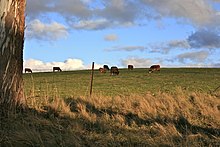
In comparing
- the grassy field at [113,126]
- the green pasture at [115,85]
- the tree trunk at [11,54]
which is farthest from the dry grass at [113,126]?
the green pasture at [115,85]

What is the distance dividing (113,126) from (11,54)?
2564 millimetres

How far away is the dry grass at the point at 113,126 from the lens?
5902 millimetres

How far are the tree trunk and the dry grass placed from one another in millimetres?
364

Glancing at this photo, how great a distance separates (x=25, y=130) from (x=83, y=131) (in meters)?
1.00

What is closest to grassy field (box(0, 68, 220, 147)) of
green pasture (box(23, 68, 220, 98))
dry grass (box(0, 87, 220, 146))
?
dry grass (box(0, 87, 220, 146))

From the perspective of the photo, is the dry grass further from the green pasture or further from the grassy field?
the green pasture

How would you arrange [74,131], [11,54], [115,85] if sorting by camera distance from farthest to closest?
[115,85], [11,54], [74,131]

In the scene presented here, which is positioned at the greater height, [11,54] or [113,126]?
[11,54]

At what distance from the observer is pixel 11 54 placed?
7516mm

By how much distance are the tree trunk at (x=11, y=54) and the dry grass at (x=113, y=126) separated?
0.36m

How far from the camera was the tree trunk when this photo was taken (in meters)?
7.38

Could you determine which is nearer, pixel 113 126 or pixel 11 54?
pixel 113 126

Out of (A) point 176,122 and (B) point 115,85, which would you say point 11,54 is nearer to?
(A) point 176,122

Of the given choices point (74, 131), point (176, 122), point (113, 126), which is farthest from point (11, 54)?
point (176, 122)
